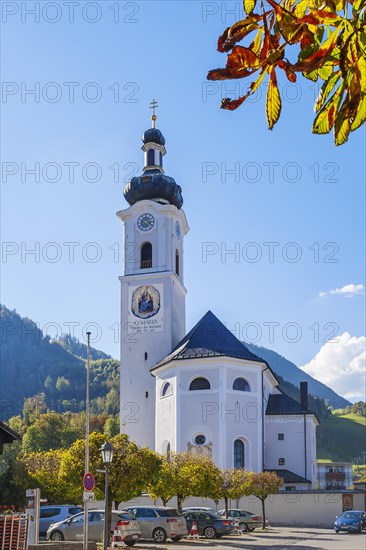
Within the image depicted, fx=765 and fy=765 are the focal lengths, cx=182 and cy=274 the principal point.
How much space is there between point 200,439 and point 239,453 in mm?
2821

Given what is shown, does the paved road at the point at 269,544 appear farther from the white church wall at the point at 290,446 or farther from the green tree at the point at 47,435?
the green tree at the point at 47,435

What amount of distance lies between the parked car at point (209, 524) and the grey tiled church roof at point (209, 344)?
687 inches

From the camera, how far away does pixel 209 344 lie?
5147 cm

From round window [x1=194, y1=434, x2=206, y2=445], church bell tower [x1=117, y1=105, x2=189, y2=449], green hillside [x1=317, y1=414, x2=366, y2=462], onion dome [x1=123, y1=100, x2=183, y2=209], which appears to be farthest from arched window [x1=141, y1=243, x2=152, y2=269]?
green hillside [x1=317, y1=414, x2=366, y2=462]

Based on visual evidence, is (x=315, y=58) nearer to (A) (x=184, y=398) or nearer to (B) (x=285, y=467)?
(A) (x=184, y=398)

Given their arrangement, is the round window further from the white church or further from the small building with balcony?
the small building with balcony

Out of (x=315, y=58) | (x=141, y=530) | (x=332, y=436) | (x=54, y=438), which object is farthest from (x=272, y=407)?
(x=332, y=436)

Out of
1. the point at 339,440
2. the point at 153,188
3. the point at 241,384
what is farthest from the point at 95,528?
the point at 339,440

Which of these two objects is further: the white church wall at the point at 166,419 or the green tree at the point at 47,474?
the white church wall at the point at 166,419

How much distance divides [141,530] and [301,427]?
1037 inches

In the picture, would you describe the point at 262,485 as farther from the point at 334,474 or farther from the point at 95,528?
the point at 334,474

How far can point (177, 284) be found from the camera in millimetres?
56250

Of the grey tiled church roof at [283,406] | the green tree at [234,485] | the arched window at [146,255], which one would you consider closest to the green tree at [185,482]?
the green tree at [234,485]

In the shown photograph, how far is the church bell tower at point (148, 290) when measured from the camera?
5350 cm
